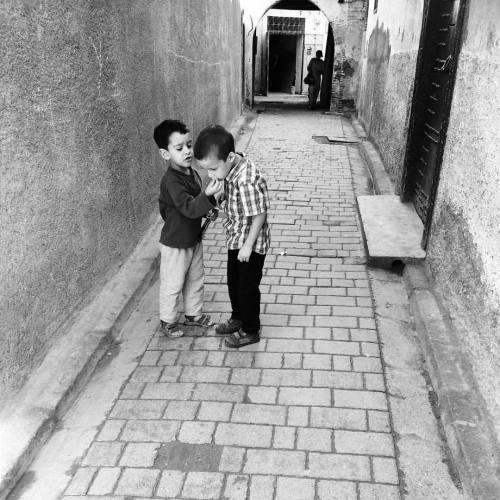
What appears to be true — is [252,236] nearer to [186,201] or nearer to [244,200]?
[244,200]

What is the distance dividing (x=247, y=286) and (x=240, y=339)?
0.42 m

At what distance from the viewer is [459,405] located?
2895mm

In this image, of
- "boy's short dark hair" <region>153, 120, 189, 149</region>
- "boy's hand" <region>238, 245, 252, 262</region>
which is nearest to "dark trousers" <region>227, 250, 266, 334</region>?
"boy's hand" <region>238, 245, 252, 262</region>

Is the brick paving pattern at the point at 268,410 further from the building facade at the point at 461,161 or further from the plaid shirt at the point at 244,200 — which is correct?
the plaid shirt at the point at 244,200

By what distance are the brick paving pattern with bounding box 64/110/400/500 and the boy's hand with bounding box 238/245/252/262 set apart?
719 millimetres

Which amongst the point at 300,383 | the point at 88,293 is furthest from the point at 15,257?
the point at 300,383

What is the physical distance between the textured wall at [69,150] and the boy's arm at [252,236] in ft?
3.84

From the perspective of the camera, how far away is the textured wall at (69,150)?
285cm

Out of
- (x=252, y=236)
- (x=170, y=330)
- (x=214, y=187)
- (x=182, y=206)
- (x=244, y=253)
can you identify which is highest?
(x=214, y=187)

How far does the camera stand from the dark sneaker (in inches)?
146

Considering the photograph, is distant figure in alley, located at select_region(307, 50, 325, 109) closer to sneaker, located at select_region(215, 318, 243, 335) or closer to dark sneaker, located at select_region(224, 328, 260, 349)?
sneaker, located at select_region(215, 318, 243, 335)

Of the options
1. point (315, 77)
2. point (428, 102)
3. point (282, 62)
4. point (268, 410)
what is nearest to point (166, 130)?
point (268, 410)

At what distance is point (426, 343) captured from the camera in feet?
11.8

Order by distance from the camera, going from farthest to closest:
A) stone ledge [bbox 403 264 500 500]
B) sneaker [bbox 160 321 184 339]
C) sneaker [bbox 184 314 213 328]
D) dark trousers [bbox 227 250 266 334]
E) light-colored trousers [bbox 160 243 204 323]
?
sneaker [bbox 184 314 213 328] → sneaker [bbox 160 321 184 339] → light-colored trousers [bbox 160 243 204 323] → dark trousers [bbox 227 250 266 334] → stone ledge [bbox 403 264 500 500]
